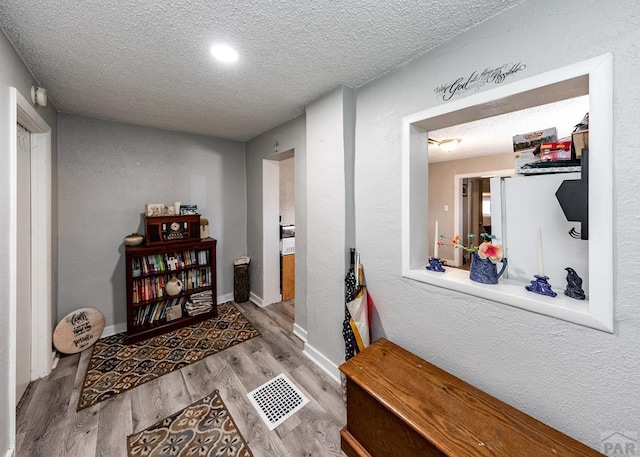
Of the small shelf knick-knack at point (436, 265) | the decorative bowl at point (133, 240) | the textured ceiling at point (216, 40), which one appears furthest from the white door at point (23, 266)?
the small shelf knick-knack at point (436, 265)

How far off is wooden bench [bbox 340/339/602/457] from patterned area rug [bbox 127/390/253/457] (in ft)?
2.20

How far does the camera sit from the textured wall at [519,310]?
940mm

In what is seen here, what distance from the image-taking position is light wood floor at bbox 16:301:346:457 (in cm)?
145

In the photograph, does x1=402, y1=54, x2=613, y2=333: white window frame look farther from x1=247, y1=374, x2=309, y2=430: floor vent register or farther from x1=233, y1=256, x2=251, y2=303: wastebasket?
x1=233, y1=256, x2=251, y2=303: wastebasket

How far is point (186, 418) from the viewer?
1632 millimetres

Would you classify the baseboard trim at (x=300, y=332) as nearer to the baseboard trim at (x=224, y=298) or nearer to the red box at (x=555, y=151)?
the baseboard trim at (x=224, y=298)

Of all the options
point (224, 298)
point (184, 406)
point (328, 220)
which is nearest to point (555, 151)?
point (328, 220)

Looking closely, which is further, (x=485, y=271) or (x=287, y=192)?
(x=287, y=192)

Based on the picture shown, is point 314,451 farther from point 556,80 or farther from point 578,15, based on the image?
point 578,15

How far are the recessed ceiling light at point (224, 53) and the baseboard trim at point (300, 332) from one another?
2461 millimetres

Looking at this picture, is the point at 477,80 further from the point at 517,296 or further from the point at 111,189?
the point at 111,189

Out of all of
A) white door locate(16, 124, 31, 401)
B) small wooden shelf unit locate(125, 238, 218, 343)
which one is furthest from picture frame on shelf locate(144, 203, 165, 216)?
white door locate(16, 124, 31, 401)

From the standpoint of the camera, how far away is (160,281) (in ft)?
9.25

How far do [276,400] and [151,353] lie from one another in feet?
4.64
